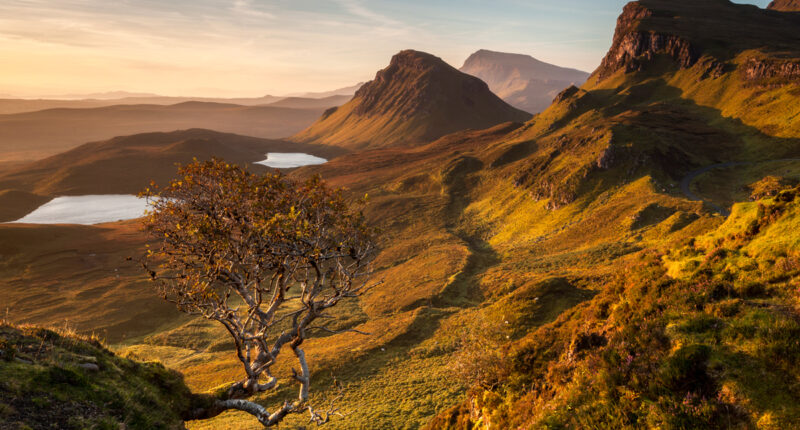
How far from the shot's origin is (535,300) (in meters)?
40.8

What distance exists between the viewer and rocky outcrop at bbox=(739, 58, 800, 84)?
12025 centimetres

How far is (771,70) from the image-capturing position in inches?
5098

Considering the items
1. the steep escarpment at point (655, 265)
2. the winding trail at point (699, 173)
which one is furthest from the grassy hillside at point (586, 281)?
the winding trail at point (699, 173)

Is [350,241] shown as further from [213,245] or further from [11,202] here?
[11,202]

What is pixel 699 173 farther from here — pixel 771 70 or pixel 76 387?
pixel 76 387

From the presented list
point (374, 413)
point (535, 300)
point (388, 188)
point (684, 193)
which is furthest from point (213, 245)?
point (388, 188)

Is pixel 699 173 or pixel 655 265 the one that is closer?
pixel 655 265

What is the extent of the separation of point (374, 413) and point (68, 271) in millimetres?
107309

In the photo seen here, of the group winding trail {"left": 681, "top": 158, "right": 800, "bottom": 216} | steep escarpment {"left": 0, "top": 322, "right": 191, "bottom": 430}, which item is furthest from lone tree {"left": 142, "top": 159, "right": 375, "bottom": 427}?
winding trail {"left": 681, "top": 158, "right": 800, "bottom": 216}

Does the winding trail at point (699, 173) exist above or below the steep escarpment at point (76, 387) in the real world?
above

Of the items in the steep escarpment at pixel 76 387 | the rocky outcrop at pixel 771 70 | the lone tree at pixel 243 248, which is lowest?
the steep escarpment at pixel 76 387

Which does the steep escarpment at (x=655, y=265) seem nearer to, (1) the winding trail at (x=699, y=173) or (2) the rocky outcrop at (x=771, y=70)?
(1) the winding trail at (x=699, y=173)

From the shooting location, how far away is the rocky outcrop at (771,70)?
395 feet

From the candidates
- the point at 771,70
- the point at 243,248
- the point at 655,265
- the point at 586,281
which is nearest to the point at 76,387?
the point at 243,248
